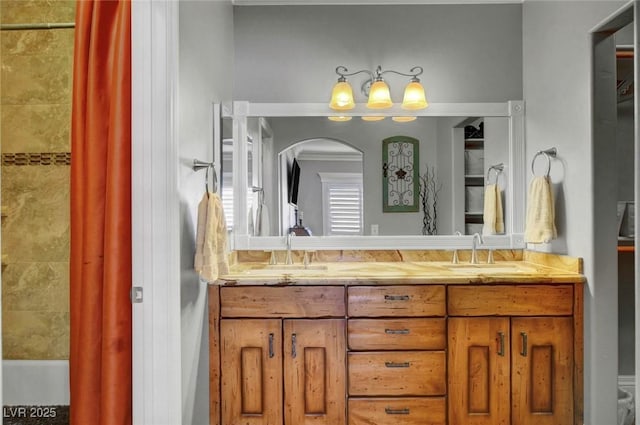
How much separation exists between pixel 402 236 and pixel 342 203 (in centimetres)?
43

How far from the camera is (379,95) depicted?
9.34 feet

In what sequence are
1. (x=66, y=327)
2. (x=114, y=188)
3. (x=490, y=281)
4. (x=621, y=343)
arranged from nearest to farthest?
(x=114, y=188), (x=66, y=327), (x=490, y=281), (x=621, y=343)

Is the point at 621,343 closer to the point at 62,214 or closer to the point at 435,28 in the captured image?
the point at 435,28

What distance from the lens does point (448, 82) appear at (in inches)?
118

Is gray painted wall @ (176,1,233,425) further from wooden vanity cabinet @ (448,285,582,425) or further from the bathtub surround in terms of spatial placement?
wooden vanity cabinet @ (448,285,582,425)

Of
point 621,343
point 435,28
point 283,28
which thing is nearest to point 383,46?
point 435,28

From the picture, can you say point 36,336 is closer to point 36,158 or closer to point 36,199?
point 36,199

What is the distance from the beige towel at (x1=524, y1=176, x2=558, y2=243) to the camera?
2.50 meters

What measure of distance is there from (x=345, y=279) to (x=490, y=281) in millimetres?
711

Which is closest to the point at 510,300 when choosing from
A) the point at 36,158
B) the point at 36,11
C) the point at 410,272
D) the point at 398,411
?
the point at 410,272

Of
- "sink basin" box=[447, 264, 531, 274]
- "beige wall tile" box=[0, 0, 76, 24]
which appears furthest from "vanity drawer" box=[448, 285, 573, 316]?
"beige wall tile" box=[0, 0, 76, 24]

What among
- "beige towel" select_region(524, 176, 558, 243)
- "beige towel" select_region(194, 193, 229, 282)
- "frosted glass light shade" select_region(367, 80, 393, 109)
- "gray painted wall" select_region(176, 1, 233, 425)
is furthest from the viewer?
"frosted glass light shade" select_region(367, 80, 393, 109)

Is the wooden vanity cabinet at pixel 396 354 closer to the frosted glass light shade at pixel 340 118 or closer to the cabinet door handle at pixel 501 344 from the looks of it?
the cabinet door handle at pixel 501 344

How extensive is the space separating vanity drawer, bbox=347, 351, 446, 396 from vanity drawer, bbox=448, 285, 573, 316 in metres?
0.27
